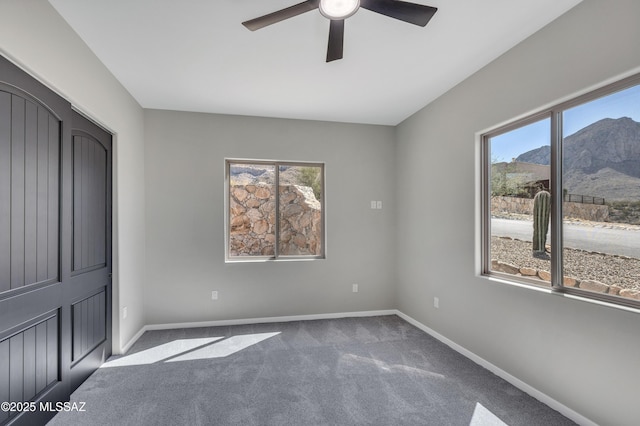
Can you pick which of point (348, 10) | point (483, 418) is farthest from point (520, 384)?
point (348, 10)

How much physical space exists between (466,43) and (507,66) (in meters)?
0.43

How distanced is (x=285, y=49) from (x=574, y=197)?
2400 millimetres

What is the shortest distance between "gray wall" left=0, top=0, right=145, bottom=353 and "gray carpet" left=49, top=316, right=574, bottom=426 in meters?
0.66

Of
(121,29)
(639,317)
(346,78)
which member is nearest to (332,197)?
(346,78)

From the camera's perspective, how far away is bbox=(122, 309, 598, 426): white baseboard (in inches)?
84.3

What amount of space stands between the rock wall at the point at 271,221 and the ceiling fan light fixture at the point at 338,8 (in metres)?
2.71

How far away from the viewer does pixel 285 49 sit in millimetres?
2562

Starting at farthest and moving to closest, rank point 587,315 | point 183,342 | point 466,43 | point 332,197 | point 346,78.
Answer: point 332,197 → point 183,342 → point 346,78 → point 466,43 → point 587,315

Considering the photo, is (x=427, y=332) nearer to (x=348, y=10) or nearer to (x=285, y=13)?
(x=348, y=10)

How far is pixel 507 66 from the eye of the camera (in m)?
2.59

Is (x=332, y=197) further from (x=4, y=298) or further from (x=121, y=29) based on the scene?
(x=4, y=298)

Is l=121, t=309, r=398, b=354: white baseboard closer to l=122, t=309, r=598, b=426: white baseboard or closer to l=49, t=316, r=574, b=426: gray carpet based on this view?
l=122, t=309, r=598, b=426: white baseboard

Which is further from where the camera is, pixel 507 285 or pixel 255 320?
pixel 255 320

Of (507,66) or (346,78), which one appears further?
(346,78)
